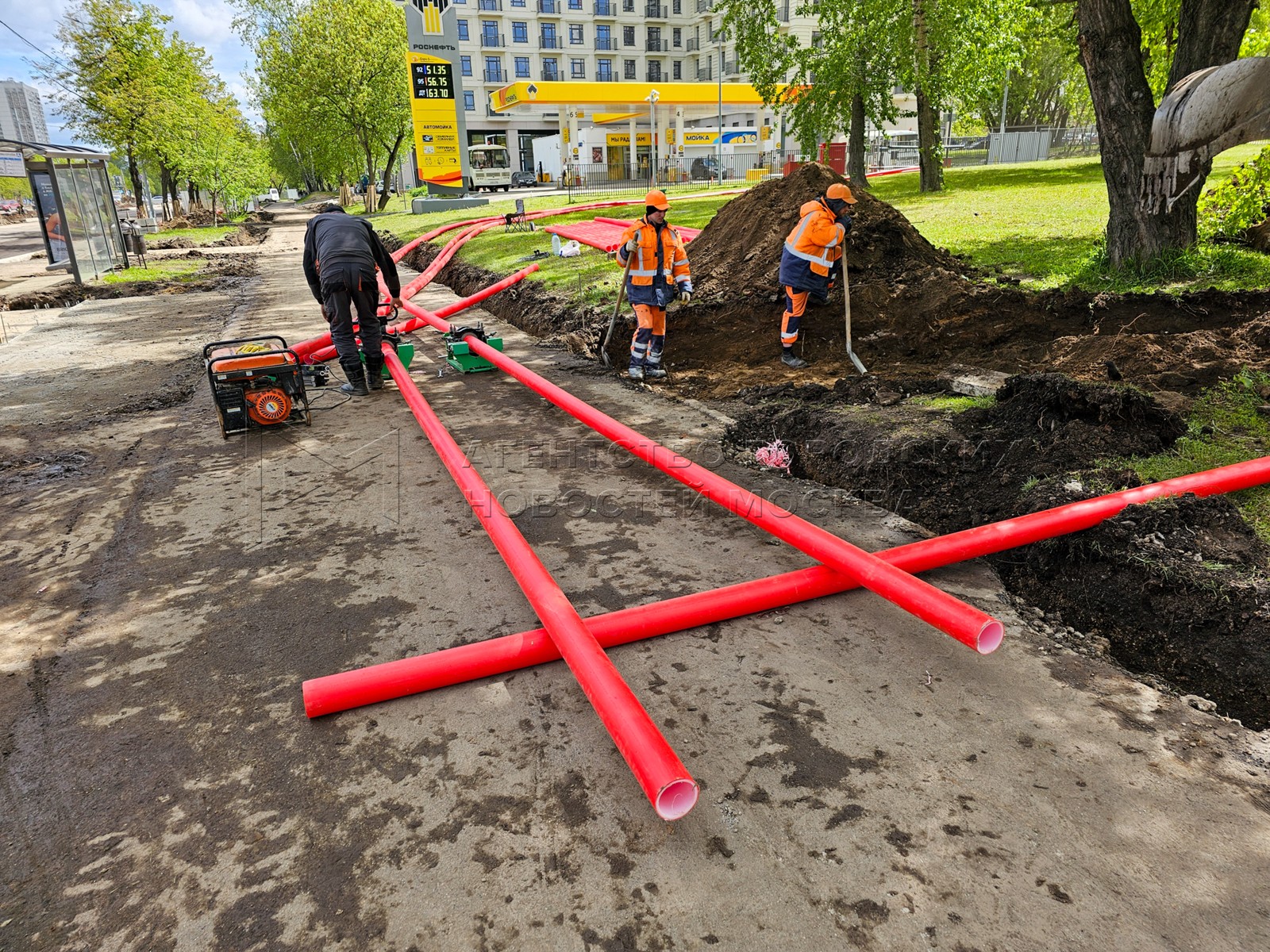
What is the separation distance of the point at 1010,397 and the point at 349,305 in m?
5.91

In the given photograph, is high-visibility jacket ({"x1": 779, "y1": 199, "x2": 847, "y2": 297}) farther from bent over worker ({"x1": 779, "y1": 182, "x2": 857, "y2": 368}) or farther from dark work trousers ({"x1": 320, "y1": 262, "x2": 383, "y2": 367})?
dark work trousers ({"x1": 320, "y1": 262, "x2": 383, "y2": 367})

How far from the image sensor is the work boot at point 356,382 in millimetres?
7660

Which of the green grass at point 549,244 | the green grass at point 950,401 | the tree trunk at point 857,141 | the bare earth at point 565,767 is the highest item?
the tree trunk at point 857,141

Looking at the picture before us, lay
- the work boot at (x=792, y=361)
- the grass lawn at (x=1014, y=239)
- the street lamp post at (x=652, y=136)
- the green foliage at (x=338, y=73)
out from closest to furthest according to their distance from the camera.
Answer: the work boot at (x=792, y=361) → the grass lawn at (x=1014, y=239) → the street lamp post at (x=652, y=136) → the green foliage at (x=338, y=73)

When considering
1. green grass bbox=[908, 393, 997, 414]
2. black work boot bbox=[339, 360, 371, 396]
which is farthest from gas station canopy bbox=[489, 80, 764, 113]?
green grass bbox=[908, 393, 997, 414]

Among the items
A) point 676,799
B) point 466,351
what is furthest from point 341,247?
point 676,799

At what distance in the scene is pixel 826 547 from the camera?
3586 mm

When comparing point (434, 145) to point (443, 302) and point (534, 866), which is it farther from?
point (534, 866)

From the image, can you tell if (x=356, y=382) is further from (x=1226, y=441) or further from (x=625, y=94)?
(x=625, y=94)

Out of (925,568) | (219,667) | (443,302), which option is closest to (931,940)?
(925,568)

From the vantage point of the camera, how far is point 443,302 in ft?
44.9

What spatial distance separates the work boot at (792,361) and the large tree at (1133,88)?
396cm

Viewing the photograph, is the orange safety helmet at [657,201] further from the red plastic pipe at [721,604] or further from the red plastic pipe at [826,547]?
the red plastic pipe at [721,604]

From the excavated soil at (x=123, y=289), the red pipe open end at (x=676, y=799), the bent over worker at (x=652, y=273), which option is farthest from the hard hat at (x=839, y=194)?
the excavated soil at (x=123, y=289)
